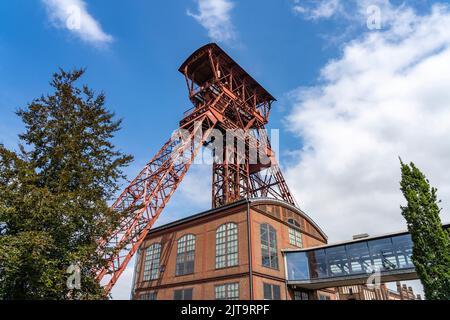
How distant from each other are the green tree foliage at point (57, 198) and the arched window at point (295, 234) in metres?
13.8

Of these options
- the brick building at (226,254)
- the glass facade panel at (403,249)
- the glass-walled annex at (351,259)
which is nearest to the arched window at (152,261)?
the brick building at (226,254)

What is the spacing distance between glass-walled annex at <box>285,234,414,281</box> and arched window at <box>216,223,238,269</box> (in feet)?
12.8

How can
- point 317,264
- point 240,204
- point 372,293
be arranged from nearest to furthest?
point 240,204
point 317,264
point 372,293

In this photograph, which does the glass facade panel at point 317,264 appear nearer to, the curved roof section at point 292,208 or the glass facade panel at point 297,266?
the glass facade panel at point 297,266

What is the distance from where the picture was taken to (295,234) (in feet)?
73.0

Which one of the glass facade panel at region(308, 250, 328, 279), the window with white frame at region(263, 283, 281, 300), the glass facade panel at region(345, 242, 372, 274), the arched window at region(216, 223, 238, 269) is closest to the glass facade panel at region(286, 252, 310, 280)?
the glass facade panel at region(308, 250, 328, 279)

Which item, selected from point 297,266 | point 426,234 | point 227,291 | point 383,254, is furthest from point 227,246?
point 426,234

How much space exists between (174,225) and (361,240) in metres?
12.6

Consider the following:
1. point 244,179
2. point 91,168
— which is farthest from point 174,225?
point 91,168

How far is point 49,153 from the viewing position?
10727 millimetres

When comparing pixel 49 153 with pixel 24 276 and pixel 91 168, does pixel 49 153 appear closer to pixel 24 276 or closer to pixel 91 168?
pixel 91 168

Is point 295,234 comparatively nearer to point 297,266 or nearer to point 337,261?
point 297,266

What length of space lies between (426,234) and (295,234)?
11.3 meters
